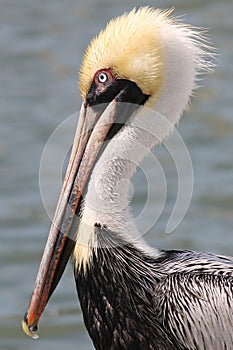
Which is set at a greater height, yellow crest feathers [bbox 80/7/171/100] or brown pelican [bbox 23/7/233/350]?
yellow crest feathers [bbox 80/7/171/100]

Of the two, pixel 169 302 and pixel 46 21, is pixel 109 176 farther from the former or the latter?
pixel 46 21

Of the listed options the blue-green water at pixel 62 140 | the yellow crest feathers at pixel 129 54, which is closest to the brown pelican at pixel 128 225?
the yellow crest feathers at pixel 129 54

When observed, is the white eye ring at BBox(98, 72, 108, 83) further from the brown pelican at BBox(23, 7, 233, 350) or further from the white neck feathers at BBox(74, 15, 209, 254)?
the white neck feathers at BBox(74, 15, 209, 254)

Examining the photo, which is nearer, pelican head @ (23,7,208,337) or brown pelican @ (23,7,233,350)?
brown pelican @ (23,7,233,350)

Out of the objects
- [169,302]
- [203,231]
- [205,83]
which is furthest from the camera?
[205,83]

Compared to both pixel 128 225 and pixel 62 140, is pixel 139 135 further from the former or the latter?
pixel 62 140

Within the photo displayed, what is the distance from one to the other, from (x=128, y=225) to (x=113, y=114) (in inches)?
23.7

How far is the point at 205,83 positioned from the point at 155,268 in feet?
21.4

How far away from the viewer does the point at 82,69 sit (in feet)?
22.8

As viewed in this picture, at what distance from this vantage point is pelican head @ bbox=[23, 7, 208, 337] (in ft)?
22.6

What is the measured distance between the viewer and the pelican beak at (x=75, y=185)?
22.8 feet

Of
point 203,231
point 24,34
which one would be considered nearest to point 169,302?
point 203,231

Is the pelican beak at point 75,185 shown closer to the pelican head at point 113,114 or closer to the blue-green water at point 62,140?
the pelican head at point 113,114

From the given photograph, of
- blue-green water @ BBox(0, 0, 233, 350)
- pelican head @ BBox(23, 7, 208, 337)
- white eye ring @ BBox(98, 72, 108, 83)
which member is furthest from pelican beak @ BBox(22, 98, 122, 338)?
blue-green water @ BBox(0, 0, 233, 350)
